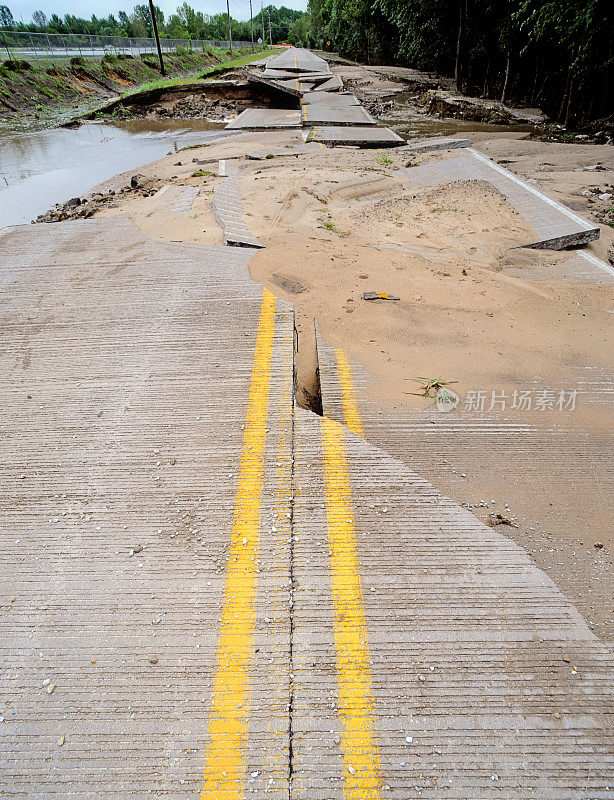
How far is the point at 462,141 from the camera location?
10.8 m

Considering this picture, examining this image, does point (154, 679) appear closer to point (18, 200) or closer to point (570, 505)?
point (570, 505)

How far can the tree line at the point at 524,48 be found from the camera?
12508mm

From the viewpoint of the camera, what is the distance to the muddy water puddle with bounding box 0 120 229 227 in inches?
412

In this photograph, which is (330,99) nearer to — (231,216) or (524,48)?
(524,48)

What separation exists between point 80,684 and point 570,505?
2.27 meters

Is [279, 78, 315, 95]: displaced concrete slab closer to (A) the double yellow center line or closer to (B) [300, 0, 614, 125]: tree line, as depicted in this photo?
(B) [300, 0, 614, 125]: tree line

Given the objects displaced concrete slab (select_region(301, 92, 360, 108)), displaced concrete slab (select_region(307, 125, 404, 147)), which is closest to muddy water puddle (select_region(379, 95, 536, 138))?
displaced concrete slab (select_region(301, 92, 360, 108))

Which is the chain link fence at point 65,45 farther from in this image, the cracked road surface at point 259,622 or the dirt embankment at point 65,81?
the cracked road surface at point 259,622

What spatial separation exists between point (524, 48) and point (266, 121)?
28.4 ft

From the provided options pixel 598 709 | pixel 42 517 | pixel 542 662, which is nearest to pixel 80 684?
pixel 42 517

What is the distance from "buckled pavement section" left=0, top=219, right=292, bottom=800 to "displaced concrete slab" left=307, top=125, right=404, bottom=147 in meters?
9.90

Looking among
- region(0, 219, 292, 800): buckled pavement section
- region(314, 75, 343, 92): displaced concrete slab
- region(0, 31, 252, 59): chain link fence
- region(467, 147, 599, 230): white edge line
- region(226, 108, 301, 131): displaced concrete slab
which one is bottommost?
region(0, 219, 292, 800): buckled pavement section

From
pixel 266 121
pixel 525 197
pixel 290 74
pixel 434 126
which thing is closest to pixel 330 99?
pixel 266 121

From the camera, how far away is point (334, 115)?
49.2ft
